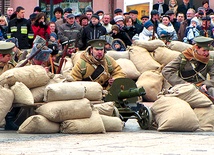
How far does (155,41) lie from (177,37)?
8.03 ft

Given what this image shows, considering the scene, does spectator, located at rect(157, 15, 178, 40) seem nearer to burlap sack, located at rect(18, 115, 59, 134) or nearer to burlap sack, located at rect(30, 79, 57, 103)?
burlap sack, located at rect(30, 79, 57, 103)

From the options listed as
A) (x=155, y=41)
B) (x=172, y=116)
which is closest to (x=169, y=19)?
(x=155, y=41)

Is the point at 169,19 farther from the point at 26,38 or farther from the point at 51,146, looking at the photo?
the point at 51,146

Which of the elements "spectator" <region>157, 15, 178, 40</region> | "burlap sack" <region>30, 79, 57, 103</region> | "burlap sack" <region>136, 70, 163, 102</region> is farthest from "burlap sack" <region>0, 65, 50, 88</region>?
"spectator" <region>157, 15, 178, 40</region>

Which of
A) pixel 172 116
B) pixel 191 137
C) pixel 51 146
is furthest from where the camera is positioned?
pixel 172 116

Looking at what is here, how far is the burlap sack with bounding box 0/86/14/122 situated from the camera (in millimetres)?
12812

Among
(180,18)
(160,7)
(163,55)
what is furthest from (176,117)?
(160,7)

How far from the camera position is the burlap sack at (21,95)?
42.4 ft

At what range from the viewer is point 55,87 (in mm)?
13000

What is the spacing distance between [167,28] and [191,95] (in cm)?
851

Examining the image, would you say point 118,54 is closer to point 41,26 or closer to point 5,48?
point 41,26

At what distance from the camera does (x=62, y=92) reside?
12945 mm

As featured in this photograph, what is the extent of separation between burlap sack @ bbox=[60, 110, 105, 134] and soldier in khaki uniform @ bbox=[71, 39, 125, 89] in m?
2.01

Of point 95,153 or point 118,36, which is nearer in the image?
point 95,153
